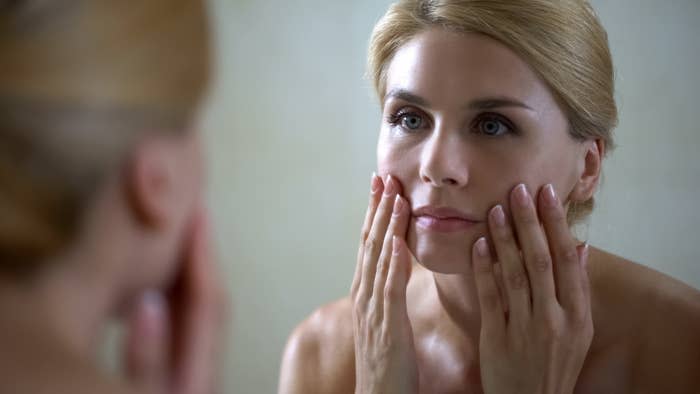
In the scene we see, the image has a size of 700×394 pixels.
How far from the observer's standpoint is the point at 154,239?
0.36 meters

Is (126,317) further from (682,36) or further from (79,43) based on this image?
(682,36)

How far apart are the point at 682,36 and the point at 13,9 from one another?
2.89ft

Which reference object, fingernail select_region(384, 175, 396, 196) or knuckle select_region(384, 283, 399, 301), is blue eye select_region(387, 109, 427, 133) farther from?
knuckle select_region(384, 283, 399, 301)

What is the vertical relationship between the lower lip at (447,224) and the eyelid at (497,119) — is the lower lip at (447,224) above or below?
below

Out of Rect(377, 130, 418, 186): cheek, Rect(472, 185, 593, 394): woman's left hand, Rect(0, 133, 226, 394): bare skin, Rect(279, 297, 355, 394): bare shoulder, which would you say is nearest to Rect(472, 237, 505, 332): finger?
Rect(472, 185, 593, 394): woman's left hand

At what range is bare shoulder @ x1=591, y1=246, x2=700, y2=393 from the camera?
0.85m

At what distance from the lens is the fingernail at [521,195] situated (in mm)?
765

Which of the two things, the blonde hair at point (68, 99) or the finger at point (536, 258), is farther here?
the finger at point (536, 258)

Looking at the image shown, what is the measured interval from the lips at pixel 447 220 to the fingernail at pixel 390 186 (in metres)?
0.06

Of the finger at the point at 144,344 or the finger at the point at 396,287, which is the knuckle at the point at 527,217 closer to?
the finger at the point at 396,287

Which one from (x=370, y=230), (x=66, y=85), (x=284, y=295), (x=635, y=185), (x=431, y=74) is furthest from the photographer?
(x=284, y=295)

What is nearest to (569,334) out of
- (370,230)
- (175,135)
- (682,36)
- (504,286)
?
(504,286)

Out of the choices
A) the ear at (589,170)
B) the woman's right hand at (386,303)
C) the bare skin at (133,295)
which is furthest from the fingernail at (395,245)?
the bare skin at (133,295)

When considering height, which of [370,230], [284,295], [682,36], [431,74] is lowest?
[284,295]
